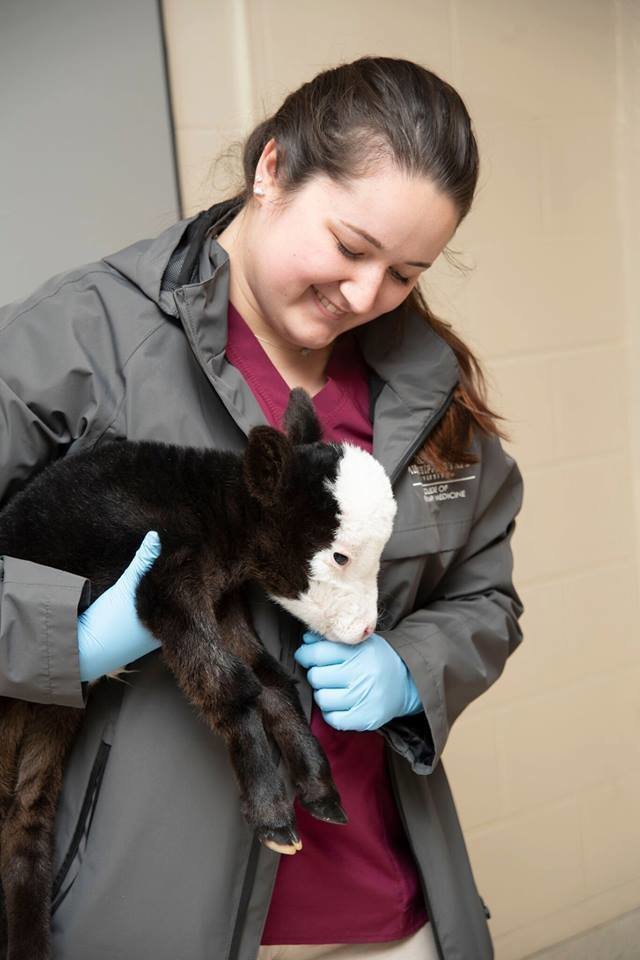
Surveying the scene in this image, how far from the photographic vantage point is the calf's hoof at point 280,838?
1209mm

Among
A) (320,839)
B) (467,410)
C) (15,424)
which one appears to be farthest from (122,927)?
(467,410)

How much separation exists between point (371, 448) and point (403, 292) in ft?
0.75

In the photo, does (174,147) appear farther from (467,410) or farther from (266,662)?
(266,662)

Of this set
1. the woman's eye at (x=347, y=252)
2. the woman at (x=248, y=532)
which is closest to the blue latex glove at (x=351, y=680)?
the woman at (x=248, y=532)

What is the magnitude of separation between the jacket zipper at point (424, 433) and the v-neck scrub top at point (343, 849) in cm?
8

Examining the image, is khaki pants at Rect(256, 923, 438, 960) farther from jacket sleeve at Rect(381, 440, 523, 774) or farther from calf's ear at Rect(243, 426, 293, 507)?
calf's ear at Rect(243, 426, 293, 507)

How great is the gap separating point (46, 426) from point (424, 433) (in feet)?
1.75

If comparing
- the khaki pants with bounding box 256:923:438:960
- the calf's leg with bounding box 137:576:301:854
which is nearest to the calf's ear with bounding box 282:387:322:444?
the calf's leg with bounding box 137:576:301:854

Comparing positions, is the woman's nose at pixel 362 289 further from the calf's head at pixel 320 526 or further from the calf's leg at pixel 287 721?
the calf's leg at pixel 287 721

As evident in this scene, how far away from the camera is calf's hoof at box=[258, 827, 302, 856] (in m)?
1.21

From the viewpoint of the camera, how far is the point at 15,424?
4.23 feet

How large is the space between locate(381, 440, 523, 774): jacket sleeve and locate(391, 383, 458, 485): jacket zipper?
4.6 inches

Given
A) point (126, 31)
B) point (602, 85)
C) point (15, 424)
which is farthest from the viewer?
point (602, 85)

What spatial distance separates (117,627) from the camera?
1238mm
